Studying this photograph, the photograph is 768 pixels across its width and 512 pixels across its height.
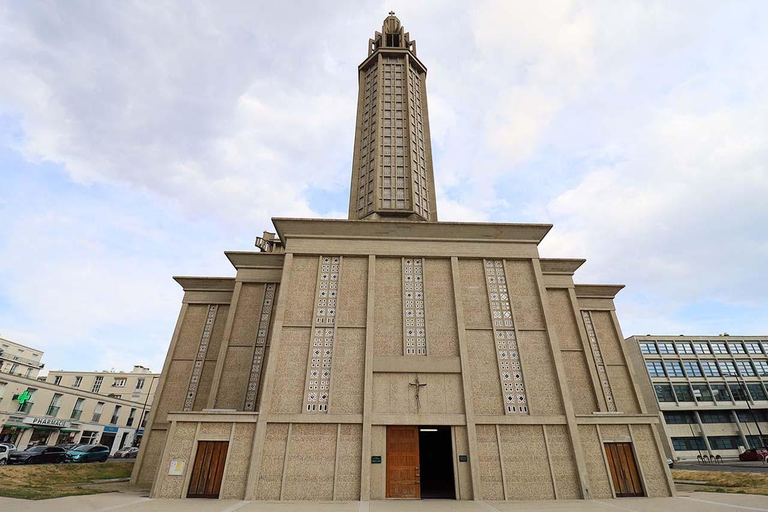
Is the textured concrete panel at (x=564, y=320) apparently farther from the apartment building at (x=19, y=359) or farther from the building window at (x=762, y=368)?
the apartment building at (x=19, y=359)

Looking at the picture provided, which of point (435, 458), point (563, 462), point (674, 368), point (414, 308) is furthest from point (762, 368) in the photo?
point (414, 308)

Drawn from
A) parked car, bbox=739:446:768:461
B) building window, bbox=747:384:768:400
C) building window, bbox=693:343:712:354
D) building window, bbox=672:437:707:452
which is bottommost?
parked car, bbox=739:446:768:461

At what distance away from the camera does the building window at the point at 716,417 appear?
51.4 metres

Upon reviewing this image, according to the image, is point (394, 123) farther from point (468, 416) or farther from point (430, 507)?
point (430, 507)

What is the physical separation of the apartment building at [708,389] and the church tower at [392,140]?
4874cm

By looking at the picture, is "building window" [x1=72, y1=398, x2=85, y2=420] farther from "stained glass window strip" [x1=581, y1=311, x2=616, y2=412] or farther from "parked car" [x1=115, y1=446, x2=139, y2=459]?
"stained glass window strip" [x1=581, y1=311, x2=616, y2=412]

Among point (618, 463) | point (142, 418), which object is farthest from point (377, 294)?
point (142, 418)

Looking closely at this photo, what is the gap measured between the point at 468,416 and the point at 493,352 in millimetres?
3145

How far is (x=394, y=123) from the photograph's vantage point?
→ 1139 inches

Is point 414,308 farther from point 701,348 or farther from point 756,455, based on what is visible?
point 701,348

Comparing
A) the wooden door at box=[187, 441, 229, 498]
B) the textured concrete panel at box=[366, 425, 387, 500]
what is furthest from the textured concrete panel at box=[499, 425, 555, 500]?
the wooden door at box=[187, 441, 229, 498]

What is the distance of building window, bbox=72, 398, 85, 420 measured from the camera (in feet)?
145

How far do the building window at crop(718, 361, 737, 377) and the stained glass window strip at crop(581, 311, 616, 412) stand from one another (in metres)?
45.7

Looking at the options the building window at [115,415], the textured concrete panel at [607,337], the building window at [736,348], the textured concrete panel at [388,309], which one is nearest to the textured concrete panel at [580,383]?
the textured concrete panel at [607,337]
